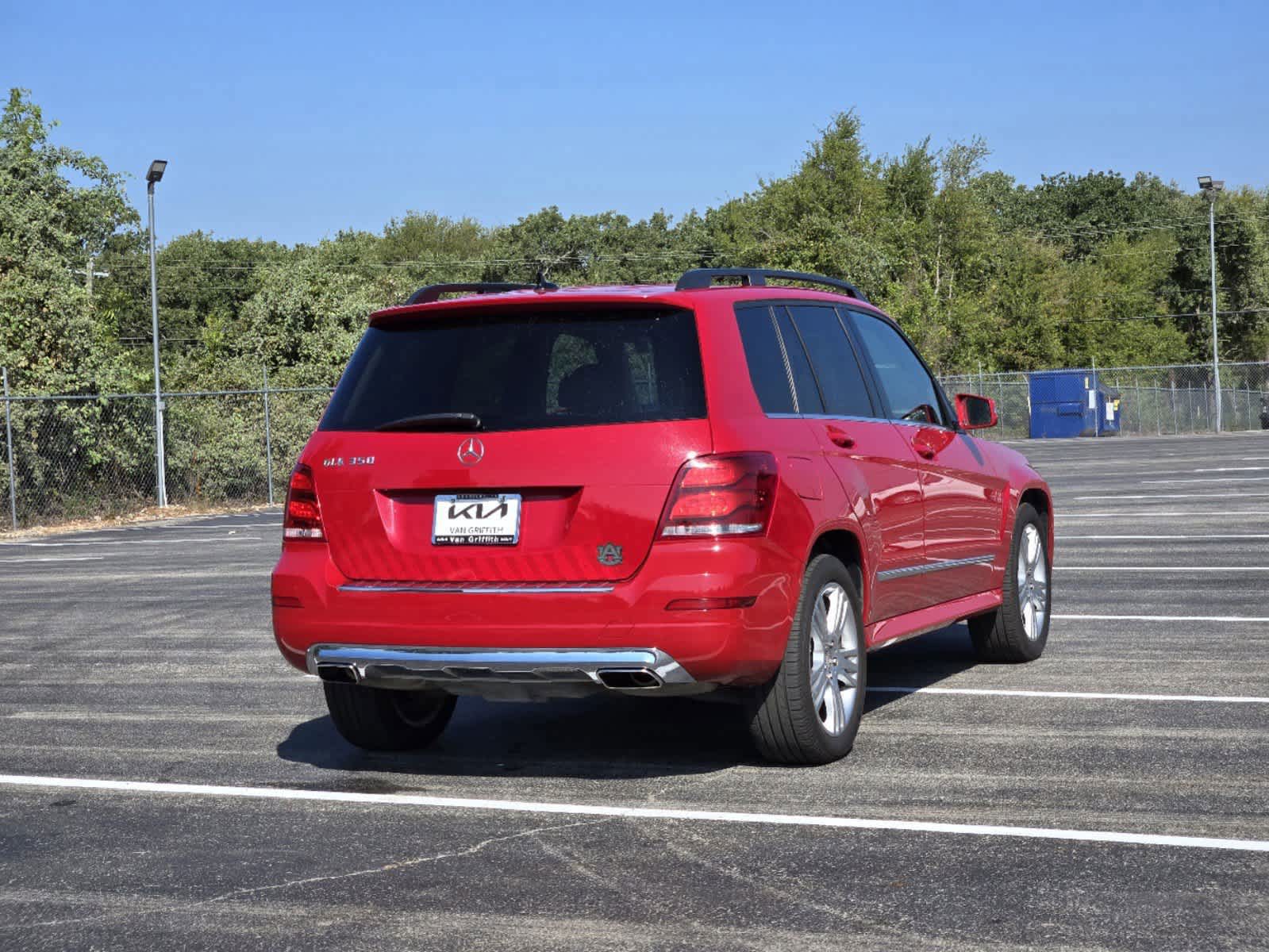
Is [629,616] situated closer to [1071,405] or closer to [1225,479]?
[1225,479]

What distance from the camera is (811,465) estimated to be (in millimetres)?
6379

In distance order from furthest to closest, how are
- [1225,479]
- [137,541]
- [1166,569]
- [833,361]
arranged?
1. [1225,479]
2. [137,541]
3. [1166,569]
4. [833,361]

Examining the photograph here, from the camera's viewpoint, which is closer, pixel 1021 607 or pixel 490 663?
pixel 490 663

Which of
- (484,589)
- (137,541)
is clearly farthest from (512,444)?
(137,541)

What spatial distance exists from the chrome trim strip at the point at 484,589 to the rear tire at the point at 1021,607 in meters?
3.62

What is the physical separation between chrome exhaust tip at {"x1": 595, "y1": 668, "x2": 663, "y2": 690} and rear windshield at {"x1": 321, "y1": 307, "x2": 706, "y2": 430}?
88 cm

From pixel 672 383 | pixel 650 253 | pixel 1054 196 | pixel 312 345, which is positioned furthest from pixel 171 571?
pixel 1054 196

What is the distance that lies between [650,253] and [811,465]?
10045cm

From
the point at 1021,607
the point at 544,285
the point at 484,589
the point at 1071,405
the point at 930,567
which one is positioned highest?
the point at 544,285

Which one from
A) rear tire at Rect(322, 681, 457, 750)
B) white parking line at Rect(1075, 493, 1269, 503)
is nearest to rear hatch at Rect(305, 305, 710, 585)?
rear tire at Rect(322, 681, 457, 750)

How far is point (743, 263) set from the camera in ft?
240

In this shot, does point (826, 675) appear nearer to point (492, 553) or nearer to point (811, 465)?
point (811, 465)

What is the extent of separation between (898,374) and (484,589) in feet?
9.21

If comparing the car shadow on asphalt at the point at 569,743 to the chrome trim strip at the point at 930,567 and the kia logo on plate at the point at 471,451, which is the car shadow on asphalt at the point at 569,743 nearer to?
the chrome trim strip at the point at 930,567
